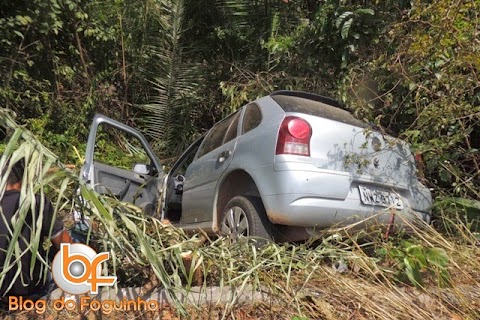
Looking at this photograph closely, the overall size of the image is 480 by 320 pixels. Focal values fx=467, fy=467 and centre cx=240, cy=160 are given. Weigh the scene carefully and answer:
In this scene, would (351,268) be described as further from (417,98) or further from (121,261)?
(417,98)

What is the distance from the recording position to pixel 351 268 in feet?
10.8

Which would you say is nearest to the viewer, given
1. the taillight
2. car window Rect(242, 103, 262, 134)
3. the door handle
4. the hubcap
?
the taillight

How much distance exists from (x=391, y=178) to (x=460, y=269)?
923 millimetres

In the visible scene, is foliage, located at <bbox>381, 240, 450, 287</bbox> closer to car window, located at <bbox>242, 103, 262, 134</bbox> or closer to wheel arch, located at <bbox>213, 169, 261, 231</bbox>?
wheel arch, located at <bbox>213, 169, 261, 231</bbox>

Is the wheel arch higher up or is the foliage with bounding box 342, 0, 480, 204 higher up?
the foliage with bounding box 342, 0, 480, 204

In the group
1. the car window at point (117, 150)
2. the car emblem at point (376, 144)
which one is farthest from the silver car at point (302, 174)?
the car window at point (117, 150)

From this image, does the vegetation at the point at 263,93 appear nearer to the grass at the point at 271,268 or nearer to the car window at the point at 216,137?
the grass at the point at 271,268

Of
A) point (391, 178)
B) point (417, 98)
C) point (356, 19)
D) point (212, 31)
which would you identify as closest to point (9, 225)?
point (391, 178)

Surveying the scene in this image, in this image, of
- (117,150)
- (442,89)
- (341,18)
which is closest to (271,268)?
(442,89)

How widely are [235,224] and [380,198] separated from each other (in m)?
1.20

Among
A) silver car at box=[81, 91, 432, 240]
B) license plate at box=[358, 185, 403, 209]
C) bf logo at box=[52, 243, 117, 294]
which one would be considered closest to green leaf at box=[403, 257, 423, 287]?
silver car at box=[81, 91, 432, 240]

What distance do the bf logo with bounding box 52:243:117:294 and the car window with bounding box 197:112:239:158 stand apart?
7.59 ft

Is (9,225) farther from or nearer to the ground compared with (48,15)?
nearer to the ground

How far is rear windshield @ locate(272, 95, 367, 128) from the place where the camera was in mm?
3873
